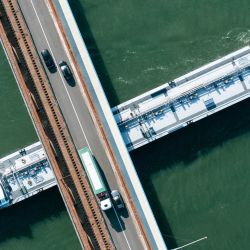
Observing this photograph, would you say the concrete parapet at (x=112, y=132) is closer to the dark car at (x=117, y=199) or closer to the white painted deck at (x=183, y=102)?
the dark car at (x=117, y=199)

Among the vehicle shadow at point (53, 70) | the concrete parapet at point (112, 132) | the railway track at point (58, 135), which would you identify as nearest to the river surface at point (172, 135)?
the concrete parapet at point (112, 132)

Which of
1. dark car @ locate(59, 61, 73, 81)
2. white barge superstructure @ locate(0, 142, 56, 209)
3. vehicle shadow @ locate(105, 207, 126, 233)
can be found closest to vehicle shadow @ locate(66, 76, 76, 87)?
dark car @ locate(59, 61, 73, 81)

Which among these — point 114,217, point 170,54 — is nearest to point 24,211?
point 114,217

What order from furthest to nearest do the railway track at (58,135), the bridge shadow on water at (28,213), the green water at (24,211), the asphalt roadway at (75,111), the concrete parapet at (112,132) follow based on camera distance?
the bridge shadow on water at (28,213), the green water at (24,211), the asphalt roadway at (75,111), the railway track at (58,135), the concrete parapet at (112,132)

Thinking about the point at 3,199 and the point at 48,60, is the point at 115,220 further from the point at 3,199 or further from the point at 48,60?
the point at 48,60

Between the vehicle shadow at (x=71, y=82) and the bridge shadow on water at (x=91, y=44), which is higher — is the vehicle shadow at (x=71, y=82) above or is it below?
below

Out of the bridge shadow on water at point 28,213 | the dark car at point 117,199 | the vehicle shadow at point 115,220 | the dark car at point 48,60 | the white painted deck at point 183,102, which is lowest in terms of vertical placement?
the vehicle shadow at point 115,220

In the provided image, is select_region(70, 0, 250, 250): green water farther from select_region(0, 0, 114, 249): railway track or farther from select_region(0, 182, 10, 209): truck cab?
select_region(0, 182, 10, 209): truck cab
